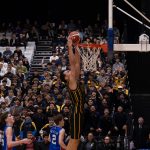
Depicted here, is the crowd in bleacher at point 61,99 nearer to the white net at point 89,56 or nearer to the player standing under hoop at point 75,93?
the white net at point 89,56

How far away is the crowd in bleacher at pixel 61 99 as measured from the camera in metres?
17.7

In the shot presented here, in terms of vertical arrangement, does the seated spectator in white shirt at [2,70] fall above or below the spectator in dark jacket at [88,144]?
above

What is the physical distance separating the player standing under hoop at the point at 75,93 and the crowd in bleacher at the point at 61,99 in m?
6.96

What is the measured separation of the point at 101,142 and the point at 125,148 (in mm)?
978

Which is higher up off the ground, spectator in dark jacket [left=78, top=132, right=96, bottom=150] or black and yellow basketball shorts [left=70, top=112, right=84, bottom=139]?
black and yellow basketball shorts [left=70, top=112, right=84, bottom=139]

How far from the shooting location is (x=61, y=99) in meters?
19.1

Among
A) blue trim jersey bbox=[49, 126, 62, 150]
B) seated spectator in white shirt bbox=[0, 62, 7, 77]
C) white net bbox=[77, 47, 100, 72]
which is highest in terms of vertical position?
white net bbox=[77, 47, 100, 72]

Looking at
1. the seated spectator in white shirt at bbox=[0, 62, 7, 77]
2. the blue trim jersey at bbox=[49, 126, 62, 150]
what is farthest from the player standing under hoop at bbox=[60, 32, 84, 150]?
the seated spectator in white shirt at bbox=[0, 62, 7, 77]

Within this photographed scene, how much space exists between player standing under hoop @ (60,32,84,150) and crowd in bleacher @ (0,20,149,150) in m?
6.96

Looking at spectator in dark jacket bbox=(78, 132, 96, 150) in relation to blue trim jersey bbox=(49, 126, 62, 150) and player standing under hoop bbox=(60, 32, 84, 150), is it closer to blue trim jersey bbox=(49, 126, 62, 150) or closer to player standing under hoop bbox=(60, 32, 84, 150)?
blue trim jersey bbox=(49, 126, 62, 150)

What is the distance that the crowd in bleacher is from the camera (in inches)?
696

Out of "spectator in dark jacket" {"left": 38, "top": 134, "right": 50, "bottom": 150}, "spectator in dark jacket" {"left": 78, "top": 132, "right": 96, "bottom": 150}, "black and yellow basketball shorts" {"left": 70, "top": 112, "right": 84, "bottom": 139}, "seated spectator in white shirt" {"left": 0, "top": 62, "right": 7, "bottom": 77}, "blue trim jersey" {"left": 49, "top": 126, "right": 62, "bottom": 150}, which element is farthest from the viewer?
"seated spectator in white shirt" {"left": 0, "top": 62, "right": 7, "bottom": 77}

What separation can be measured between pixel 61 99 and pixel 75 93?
10249mm

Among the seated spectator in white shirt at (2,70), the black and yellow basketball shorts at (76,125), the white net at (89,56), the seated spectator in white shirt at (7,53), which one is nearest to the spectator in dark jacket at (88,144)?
the white net at (89,56)
